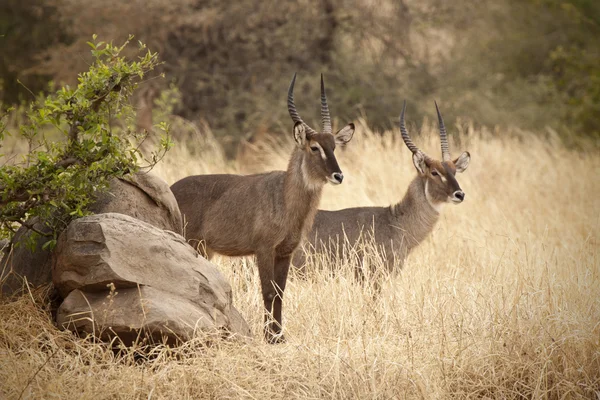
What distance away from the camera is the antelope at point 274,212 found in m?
5.91

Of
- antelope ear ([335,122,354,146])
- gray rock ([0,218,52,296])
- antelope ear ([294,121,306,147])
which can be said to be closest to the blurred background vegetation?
antelope ear ([335,122,354,146])

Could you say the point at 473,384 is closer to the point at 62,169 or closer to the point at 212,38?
the point at 62,169

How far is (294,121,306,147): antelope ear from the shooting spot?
19.7ft

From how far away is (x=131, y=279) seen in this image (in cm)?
456

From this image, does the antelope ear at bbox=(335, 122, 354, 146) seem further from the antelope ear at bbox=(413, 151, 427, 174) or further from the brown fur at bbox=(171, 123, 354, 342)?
the antelope ear at bbox=(413, 151, 427, 174)

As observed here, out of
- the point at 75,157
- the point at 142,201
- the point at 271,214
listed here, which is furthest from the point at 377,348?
the point at 75,157

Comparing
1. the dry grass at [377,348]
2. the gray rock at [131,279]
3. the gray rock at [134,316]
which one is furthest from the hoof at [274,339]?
the gray rock at [134,316]

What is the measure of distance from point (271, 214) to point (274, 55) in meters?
10.5

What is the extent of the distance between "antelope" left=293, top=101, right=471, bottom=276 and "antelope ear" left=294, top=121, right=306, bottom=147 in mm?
1367

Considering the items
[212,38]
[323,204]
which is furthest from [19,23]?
[323,204]

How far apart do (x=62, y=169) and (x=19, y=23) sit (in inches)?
568

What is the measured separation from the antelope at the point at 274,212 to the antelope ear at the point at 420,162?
132 centimetres

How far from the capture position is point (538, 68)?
22.1 meters

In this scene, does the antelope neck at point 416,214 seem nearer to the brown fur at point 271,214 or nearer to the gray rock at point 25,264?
the brown fur at point 271,214
